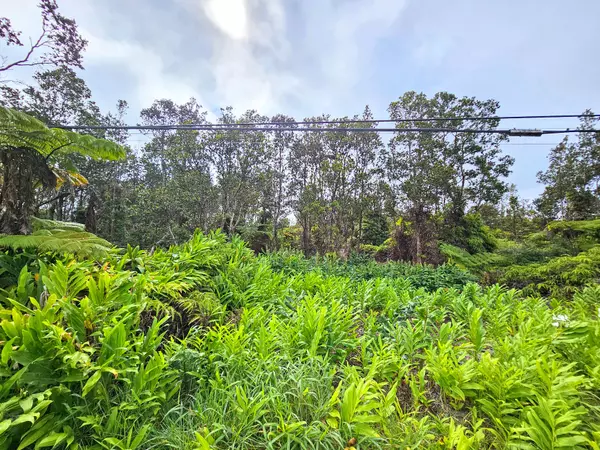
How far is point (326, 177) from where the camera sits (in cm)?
1053

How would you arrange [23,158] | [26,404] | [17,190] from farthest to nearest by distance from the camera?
1. [23,158]
2. [17,190]
3. [26,404]

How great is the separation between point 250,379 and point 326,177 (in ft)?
31.1

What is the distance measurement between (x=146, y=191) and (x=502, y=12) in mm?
12441

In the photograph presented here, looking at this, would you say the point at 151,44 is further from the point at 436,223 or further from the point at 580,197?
the point at 580,197

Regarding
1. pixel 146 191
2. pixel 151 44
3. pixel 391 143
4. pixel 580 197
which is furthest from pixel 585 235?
pixel 146 191

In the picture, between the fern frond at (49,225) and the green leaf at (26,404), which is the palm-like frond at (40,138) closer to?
the fern frond at (49,225)

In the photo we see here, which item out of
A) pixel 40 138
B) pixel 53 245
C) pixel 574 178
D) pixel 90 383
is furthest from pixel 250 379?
pixel 574 178

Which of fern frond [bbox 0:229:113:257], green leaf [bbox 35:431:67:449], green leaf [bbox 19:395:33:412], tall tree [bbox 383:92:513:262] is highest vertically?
tall tree [bbox 383:92:513:262]

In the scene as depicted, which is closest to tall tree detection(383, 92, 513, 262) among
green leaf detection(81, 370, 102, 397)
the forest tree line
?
the forest tree line

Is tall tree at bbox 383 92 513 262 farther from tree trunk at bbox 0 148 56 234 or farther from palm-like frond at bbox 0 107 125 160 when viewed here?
tree trunk at bbox 0 148 56 234

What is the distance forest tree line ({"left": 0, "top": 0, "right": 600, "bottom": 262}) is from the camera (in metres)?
9.51

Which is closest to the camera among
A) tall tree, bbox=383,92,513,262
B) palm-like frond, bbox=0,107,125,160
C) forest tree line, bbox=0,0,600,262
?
palm-like frond, bbox=0,107,125,160

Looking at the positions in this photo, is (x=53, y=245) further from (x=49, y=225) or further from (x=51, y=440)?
(x=51, y=440)

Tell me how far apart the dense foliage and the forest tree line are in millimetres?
7663
